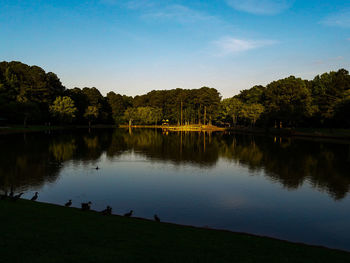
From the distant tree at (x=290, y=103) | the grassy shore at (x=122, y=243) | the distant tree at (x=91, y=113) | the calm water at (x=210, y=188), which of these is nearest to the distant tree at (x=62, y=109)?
the distant tree at (x=91, y=113)

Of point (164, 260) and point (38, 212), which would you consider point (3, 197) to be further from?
point (164, 260)

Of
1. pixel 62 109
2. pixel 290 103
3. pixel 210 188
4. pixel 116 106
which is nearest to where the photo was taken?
pixel 210 188

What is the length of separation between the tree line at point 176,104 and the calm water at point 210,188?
50000 mm

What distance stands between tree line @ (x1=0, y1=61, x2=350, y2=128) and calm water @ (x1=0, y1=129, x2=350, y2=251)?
50.0 m

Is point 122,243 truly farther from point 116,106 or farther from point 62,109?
point 116,106

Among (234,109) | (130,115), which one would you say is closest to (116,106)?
(130,115)

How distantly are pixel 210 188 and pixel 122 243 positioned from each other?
46.1ft

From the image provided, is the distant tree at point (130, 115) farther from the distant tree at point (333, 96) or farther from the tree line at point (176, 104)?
the distant tree at point (333, 96)

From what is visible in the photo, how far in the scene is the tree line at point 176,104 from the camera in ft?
281

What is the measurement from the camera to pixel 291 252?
10.2 meters

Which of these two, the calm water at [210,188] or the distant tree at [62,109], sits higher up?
the distant tree at [62,109]

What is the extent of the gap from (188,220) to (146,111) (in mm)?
137337

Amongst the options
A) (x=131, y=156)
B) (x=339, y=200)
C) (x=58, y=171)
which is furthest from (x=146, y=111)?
(x=339, y=200)

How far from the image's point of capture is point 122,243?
9719 millimetres
